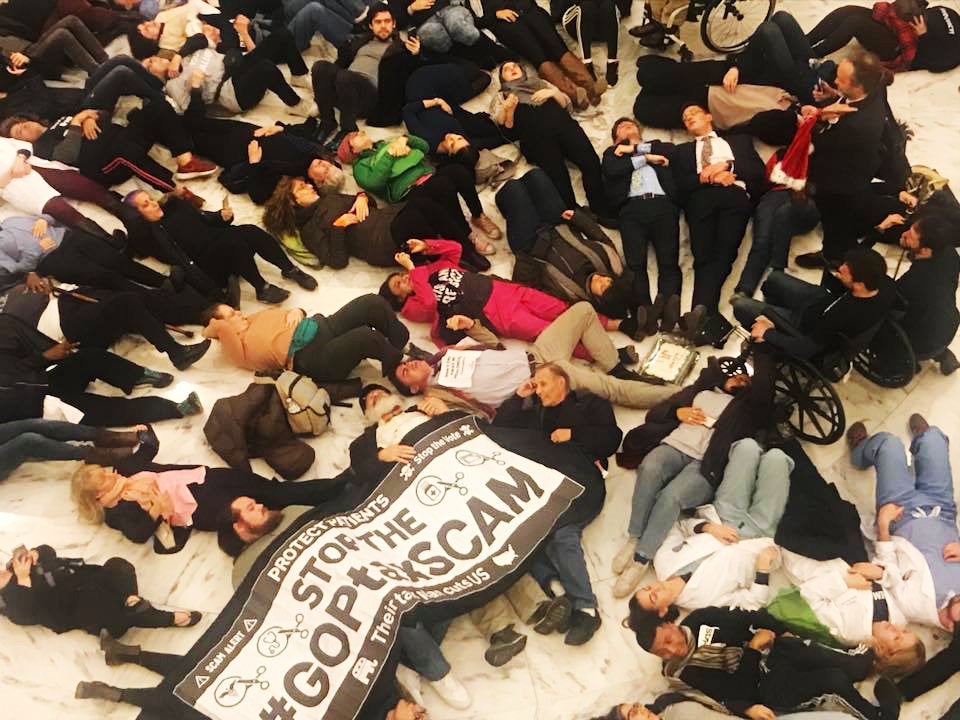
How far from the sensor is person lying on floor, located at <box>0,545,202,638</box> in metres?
3.64

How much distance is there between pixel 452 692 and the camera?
353 cm

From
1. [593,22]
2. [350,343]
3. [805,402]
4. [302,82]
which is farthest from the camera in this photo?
[302,82]

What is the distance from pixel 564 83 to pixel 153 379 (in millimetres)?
3577

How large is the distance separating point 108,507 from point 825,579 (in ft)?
11.2

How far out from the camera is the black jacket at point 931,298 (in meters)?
4.04

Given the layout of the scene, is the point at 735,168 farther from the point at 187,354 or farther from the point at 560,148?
the point at 187,354

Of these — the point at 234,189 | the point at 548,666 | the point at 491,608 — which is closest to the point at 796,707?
the point at 548,666

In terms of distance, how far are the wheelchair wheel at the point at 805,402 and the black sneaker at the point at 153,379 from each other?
3.42m

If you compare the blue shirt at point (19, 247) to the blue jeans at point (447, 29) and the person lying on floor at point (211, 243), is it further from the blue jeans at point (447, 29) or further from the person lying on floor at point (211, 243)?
the blue jeans at point (447, 29)

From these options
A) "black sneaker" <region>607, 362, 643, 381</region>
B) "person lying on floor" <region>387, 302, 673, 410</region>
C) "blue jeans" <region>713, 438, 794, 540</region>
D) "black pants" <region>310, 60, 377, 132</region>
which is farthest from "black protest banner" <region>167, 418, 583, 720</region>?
"black pants" <region>310, 60, 377, 132</region>

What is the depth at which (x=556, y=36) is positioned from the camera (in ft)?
19.6

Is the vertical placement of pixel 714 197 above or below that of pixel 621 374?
above

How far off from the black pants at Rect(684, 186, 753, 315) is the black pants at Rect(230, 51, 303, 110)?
10.6 ft

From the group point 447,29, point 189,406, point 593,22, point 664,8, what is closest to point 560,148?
point 593,22
